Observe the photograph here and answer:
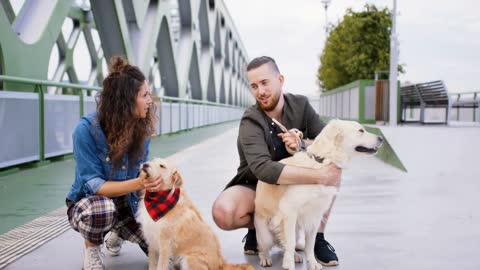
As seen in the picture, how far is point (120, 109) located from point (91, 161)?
366 millimetres

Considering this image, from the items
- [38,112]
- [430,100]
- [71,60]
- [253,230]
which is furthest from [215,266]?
[71,60]

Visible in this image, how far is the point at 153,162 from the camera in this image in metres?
3.21

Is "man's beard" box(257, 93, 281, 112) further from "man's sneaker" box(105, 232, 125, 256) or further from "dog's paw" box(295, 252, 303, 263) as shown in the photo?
"man's sneaker" box(105, 232, 125, 256)

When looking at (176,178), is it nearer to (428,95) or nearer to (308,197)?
(308,197)

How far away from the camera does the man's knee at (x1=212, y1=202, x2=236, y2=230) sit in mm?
3801

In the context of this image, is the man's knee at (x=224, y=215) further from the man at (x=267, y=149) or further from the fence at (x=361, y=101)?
the fence at (x=361, y=101)

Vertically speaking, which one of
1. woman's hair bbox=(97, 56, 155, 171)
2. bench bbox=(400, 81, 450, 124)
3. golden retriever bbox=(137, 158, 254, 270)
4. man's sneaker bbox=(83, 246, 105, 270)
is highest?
bench bbox=(400, 81, 450, 124)

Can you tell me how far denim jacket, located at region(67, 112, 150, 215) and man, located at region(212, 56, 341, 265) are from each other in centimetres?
78

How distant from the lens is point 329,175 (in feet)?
11.1

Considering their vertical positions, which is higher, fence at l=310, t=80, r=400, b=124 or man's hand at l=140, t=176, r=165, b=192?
fence at l=310, t=80, r=400, b=124

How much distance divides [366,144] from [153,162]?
129 cm

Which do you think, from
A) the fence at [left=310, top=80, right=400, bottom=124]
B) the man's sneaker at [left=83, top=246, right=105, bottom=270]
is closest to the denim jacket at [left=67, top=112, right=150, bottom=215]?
the man's sneaker at [left=83, top=246, right=105, bottom=270]

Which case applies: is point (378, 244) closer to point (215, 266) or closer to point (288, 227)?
point (288, 227)

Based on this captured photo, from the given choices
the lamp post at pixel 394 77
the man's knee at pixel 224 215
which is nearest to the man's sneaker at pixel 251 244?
the man's knee at pixel 224 215
